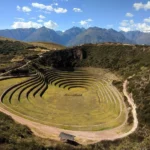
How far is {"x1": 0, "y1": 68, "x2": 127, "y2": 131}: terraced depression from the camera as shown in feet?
167

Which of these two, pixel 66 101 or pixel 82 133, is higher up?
pixel 66 101

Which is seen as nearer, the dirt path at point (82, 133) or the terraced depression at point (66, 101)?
the dirt path at point (82, 133)

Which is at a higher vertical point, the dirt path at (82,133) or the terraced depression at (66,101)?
the terraced depression at (66,101)

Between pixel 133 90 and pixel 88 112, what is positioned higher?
pixel 133 90

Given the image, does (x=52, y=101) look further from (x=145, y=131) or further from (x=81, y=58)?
(x=81, y=58)

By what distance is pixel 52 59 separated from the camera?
102312mm

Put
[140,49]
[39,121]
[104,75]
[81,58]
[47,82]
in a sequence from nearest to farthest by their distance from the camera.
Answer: [39,121] → [47,82] → [104,75] → [140,49] → [81,58]

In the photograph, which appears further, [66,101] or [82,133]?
[66,101]

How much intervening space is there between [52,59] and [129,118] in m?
56.0

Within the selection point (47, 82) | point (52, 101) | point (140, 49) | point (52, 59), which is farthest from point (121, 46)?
point (52, 101)

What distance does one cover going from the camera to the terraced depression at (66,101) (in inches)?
2000

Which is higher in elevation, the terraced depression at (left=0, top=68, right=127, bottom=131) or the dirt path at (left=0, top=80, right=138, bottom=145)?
the terraced depression at (left=0, top=68, right=127, bottom=131)

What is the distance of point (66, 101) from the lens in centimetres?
6562

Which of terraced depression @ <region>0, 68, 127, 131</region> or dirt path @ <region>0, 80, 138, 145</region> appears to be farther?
terraced depression @ <region>0, 68, 127, 131</region>
